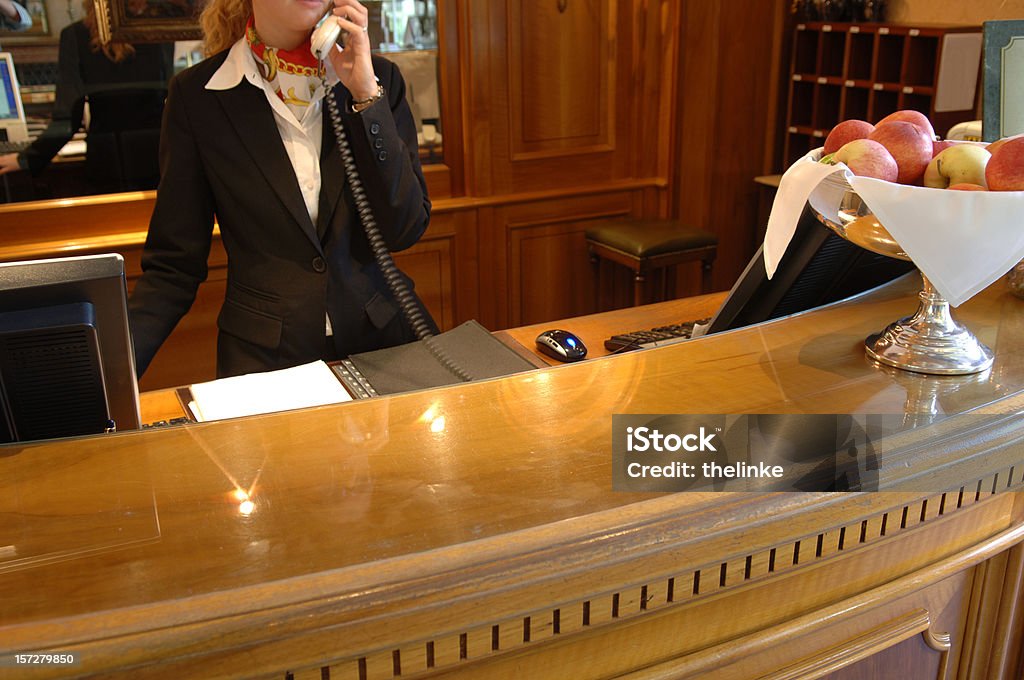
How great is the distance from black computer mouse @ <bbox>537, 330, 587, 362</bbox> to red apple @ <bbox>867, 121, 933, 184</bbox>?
876 millimetres

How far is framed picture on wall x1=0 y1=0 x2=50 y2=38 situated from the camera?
3609mm

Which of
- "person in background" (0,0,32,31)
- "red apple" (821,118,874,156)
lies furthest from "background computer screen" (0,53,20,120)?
"red apple" (821,118,874,156)

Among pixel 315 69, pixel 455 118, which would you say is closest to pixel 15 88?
pixel 455 118

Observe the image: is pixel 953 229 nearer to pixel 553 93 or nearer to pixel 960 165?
pixel 960 165

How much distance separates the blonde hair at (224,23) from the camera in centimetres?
231

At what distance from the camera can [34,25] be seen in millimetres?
3633

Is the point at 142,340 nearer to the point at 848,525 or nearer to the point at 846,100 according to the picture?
the point at 848,525

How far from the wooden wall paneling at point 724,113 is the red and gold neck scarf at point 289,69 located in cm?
271

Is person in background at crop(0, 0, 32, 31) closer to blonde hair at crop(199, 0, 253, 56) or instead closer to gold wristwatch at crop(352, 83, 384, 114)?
blonde hair at crop(199, 0, 253, 56)

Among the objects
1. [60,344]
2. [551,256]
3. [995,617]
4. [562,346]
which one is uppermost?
[60,344]

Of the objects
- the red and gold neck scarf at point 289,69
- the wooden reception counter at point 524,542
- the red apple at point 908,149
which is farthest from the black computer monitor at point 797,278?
the red and gold neck scarf at point 289,69

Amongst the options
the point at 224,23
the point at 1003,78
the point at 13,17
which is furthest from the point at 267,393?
the point at 13,17

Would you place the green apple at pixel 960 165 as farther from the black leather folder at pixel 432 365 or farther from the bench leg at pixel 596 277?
the bench leg at pixel 596 277

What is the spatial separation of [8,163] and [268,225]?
6.90 feet
